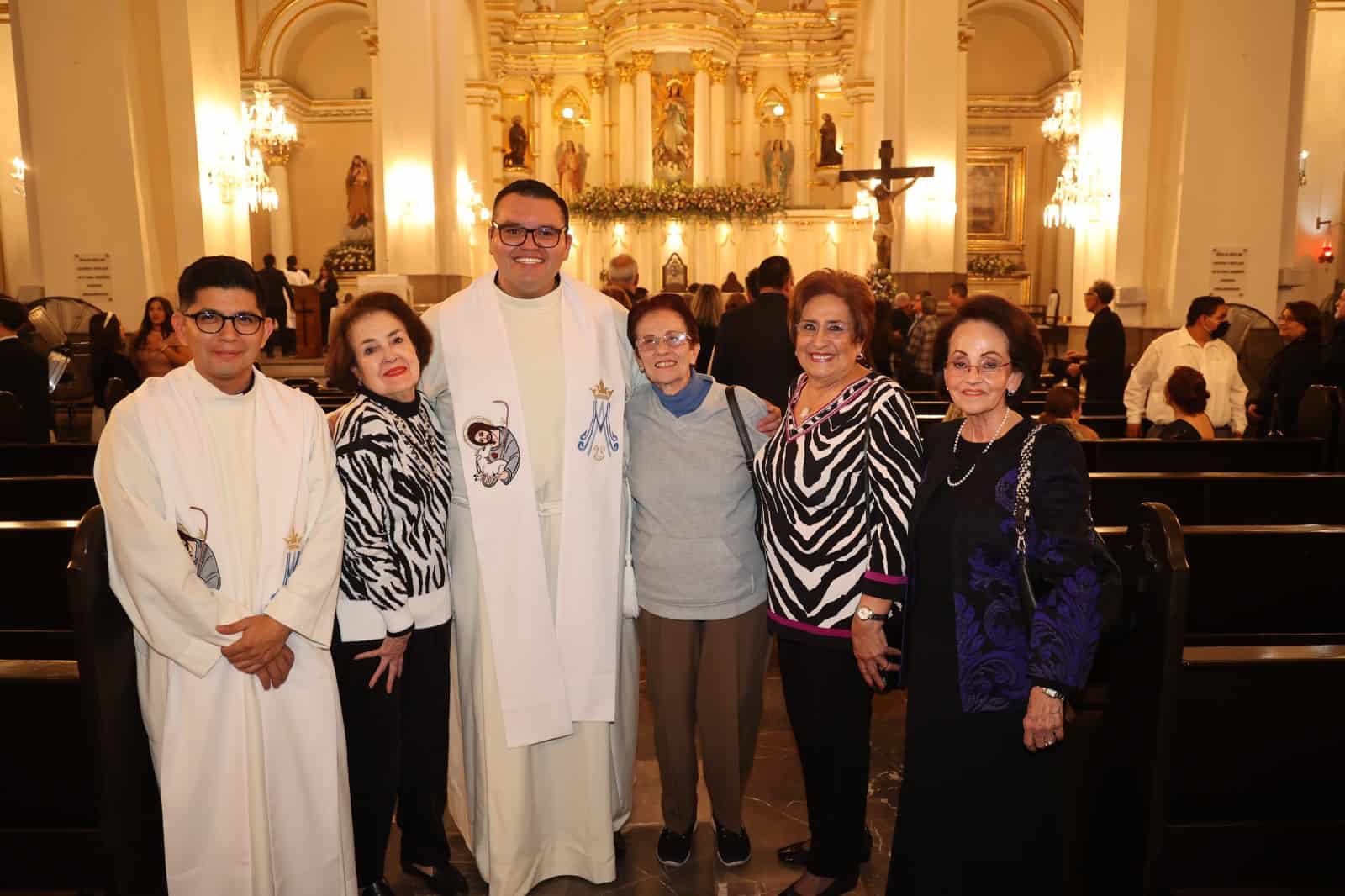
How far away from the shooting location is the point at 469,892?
3131 millimetres

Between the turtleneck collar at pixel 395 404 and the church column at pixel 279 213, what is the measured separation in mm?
21540

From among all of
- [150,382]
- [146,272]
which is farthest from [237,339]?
[146,272]

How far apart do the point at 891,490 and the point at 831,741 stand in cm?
82

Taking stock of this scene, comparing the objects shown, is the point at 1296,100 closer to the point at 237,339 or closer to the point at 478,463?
the point at 478,463

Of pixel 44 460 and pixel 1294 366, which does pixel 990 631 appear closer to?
pixel 44 460

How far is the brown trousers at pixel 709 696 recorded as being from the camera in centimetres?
309

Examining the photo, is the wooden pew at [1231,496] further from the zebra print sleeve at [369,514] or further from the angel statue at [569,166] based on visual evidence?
the angel statue at [569,166]

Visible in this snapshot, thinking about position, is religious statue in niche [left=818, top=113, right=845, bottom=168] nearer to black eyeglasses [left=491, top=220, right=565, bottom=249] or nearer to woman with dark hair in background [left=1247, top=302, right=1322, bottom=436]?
woman with dark hair in background [left=1247, top=302, right=1322, bottom=436]

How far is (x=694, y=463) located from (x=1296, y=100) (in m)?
9.41

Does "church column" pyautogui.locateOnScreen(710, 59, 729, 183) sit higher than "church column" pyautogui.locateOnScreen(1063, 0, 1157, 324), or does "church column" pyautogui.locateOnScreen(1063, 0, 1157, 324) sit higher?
"church column" pyautogui.locateOnScreen(710, 59, 729, 183)

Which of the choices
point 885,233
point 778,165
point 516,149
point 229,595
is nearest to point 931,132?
point 885,233

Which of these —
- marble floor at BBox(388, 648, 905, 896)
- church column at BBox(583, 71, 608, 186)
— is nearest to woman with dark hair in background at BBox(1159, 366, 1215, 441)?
marble floor at BBox(388, 648, 905, 896)

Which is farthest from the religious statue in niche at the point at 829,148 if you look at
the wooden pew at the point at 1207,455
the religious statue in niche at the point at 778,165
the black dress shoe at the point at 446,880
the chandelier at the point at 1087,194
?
the black dress shoe at the point at 446,880

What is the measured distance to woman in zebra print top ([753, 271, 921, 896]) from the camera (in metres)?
2.64
